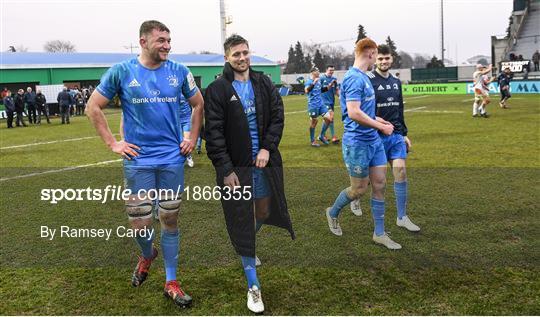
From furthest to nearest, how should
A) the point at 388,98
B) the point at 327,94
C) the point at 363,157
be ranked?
the point at 327,94 < the point at 388,98 < the point at 363,157

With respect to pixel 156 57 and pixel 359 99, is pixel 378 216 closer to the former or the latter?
pixel 359 99

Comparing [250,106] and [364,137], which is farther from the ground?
[250,106]

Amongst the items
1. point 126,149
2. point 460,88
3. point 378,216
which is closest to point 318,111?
point 378,216

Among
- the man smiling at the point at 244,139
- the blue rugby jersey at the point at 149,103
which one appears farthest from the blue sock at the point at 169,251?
the blue rugby jersey at the point at 149,103

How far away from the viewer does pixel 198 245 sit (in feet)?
16.8

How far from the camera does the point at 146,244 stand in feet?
13.4

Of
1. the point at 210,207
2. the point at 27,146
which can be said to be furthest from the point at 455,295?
the point at 27,146

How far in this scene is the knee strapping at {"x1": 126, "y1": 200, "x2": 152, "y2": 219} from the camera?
3820 millimetres

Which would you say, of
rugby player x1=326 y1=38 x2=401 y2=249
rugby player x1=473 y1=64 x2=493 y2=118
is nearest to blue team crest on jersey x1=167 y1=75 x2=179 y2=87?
rugby player x1=326 y1=38 x2=401 y2=249

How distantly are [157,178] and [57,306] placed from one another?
1299 mm

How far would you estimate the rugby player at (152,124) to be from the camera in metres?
3.64

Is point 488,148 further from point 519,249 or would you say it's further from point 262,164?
point 262,164

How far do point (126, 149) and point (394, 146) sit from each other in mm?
3106

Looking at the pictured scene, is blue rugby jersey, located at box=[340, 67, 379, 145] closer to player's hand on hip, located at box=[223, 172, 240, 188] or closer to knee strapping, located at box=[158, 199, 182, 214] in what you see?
player's hand on hip, located at box=[223, 172, 240, 188]
